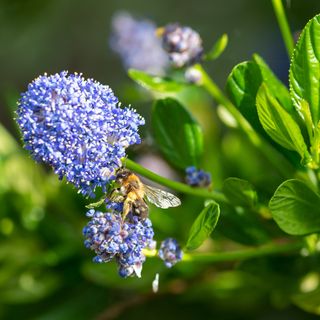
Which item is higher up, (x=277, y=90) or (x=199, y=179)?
(x=277, y=90)

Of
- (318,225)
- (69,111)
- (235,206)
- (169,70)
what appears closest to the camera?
(69,111)

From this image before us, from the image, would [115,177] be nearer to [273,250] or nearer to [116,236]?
[116,236]

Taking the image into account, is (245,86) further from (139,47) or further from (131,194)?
(139,47)

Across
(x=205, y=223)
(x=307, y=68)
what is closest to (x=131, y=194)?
(x=205, y=223)

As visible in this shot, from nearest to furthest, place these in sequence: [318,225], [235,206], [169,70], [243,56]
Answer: [318,225], [235,206], [169,70], [243,56]

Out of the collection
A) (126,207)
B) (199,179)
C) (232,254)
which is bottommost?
(232,254)

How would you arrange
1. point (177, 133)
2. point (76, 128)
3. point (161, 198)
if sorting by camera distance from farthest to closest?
point (177, 133)
point (161, 198)
point (76, 128)

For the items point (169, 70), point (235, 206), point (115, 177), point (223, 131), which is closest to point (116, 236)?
point (115, 177)
